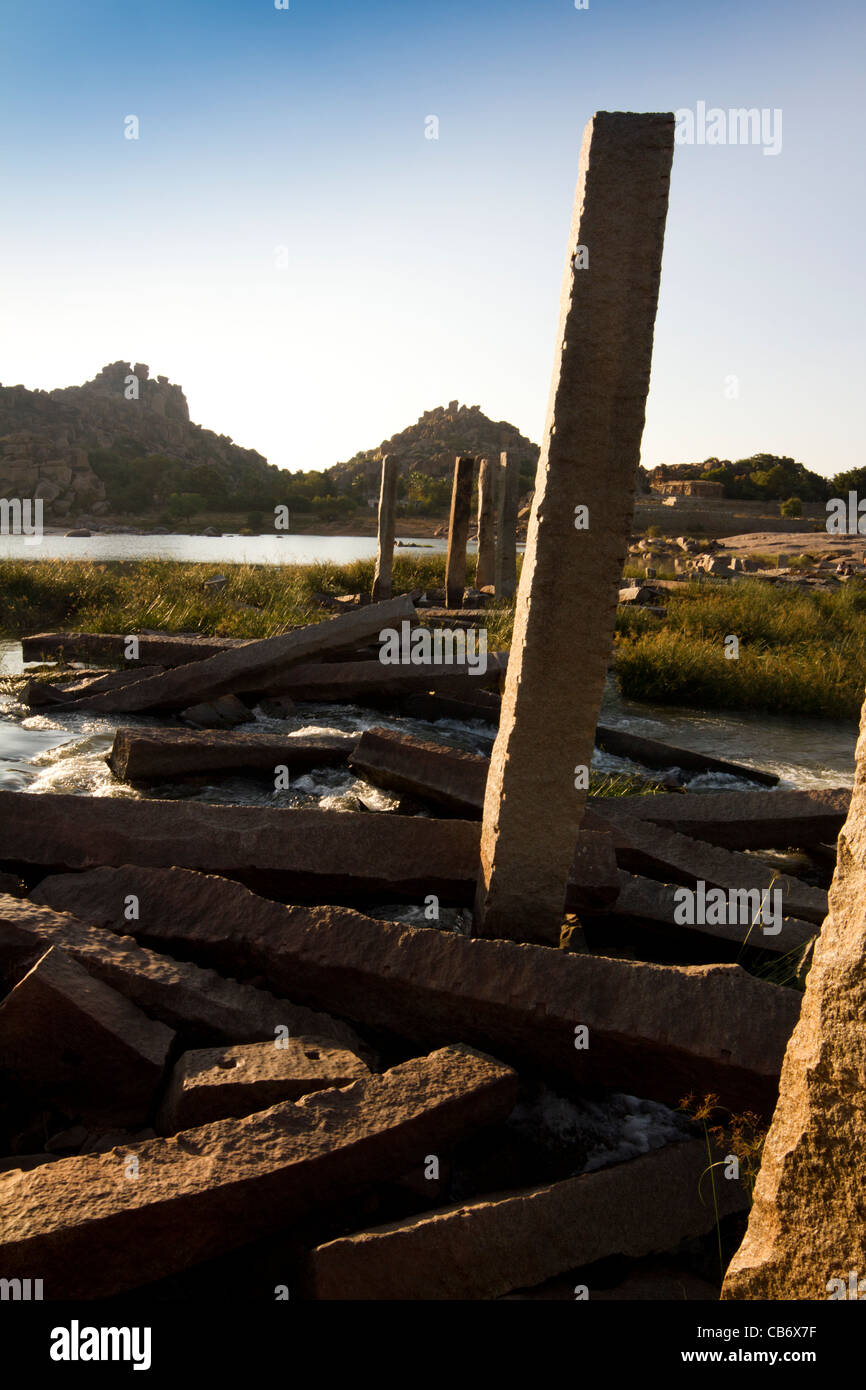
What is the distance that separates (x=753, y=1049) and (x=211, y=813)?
262cm

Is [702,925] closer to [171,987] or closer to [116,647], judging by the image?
[171,987]

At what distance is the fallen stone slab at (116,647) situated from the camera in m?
9.06

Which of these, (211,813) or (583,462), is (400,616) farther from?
(583,462)

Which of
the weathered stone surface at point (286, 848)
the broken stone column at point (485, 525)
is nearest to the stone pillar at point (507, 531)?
the broken stone column at point (485, 525)

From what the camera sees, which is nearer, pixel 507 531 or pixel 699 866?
pixel 699 866

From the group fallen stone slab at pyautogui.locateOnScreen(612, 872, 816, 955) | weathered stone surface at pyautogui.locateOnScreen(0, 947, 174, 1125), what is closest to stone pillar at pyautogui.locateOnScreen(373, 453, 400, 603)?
fallen stone slab at pyautogui.locateOnScreen(612, 872, 816, 955)

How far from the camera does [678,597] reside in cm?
1670

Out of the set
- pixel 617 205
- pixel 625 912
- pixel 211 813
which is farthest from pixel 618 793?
pixel 617 205

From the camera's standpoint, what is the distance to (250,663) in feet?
25.1

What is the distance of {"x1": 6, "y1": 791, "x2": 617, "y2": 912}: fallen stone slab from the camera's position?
3885 mm

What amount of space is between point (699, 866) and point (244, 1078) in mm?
2776

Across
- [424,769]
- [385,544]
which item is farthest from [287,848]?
[385,544]

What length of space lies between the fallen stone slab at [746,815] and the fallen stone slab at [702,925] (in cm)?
97

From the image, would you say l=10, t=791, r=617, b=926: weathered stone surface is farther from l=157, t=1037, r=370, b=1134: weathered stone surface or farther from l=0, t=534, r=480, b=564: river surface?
l=0, t=534, r=480, b=564: river surface
